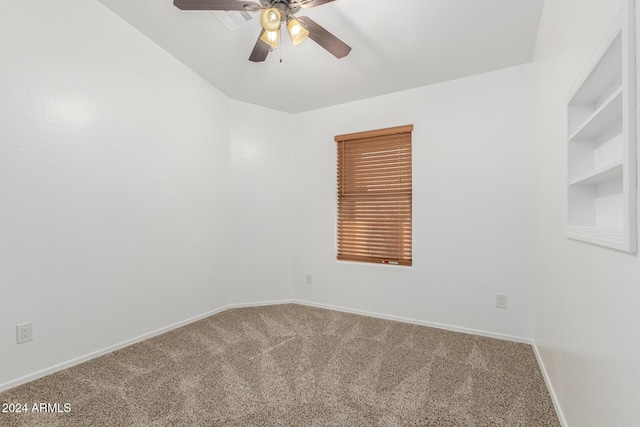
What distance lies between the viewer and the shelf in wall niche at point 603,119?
3.18 feet

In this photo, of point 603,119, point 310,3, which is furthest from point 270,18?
point 603,119

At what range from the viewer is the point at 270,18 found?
1.67 metres

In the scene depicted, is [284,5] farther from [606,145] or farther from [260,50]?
[606,145]

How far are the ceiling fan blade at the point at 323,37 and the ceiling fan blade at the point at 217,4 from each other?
303 mm

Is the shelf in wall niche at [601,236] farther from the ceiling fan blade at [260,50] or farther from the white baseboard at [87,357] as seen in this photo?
the white baseboard at [87,357]

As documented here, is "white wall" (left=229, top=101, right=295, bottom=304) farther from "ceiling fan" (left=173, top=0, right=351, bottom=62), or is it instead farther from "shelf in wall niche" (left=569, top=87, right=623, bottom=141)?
"shelf in wall niche" (left=569, top=87, right=623, bottom=141)

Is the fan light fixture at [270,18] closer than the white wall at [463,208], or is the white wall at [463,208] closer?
the fan light fixture at [270,18]

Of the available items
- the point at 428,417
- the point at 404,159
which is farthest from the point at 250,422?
the point at 404,159

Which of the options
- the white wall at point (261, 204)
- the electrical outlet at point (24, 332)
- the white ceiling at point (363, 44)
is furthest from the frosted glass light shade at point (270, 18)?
the electrical outlet at point (24, 332)

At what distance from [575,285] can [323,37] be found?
1977 millimetres

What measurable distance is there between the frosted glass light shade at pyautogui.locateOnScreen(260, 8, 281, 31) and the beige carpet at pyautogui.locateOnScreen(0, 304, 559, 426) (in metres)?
2.17

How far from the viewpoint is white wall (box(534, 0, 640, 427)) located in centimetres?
86

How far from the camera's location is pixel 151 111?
8.50 ft

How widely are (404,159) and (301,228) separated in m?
1.51
